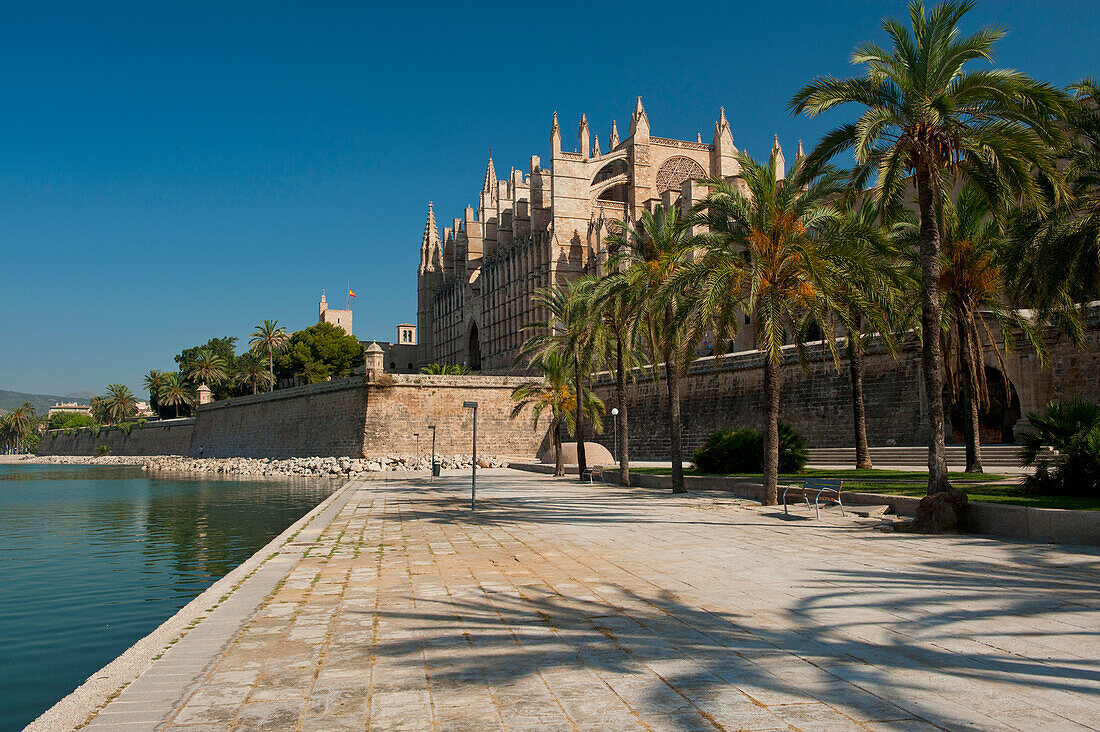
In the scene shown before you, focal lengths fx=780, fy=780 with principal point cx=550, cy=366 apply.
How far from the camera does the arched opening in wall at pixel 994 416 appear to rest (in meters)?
22.6

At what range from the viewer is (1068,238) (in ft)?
43.9

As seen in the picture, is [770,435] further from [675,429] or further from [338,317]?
[338,317]

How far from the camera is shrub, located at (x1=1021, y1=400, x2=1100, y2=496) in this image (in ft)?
35.8

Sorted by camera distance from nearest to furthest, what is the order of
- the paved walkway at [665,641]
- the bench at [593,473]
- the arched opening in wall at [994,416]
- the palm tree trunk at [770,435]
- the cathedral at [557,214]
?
the paved walkway at [665,641]
the palm tree trunk at [770,435]
the arched opening in wall at [994,416]
the bench at [593,473]
the cathedral at [557,214]

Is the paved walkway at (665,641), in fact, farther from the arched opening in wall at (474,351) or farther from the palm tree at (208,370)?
the palm tree at (208,370)

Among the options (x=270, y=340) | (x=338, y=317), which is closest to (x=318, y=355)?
(x=270, y=340)

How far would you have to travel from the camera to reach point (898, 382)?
922 inches

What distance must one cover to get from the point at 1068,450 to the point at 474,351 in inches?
2579

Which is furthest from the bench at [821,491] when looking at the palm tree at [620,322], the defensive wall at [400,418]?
the defensive wall at [400,418]

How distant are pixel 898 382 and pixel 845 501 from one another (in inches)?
449

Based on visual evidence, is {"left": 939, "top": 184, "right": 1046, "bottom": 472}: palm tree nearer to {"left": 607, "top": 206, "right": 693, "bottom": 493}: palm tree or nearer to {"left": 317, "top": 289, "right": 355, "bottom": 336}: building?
{"left": 607, "top": 206, "right": 693, "bottom": 493}: palm tree

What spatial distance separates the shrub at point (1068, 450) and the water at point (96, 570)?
1173 centimetres

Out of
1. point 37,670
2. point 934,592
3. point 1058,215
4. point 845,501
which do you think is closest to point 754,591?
point 934,592

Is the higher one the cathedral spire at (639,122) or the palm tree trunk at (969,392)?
the cathedral spire at (639,122)
